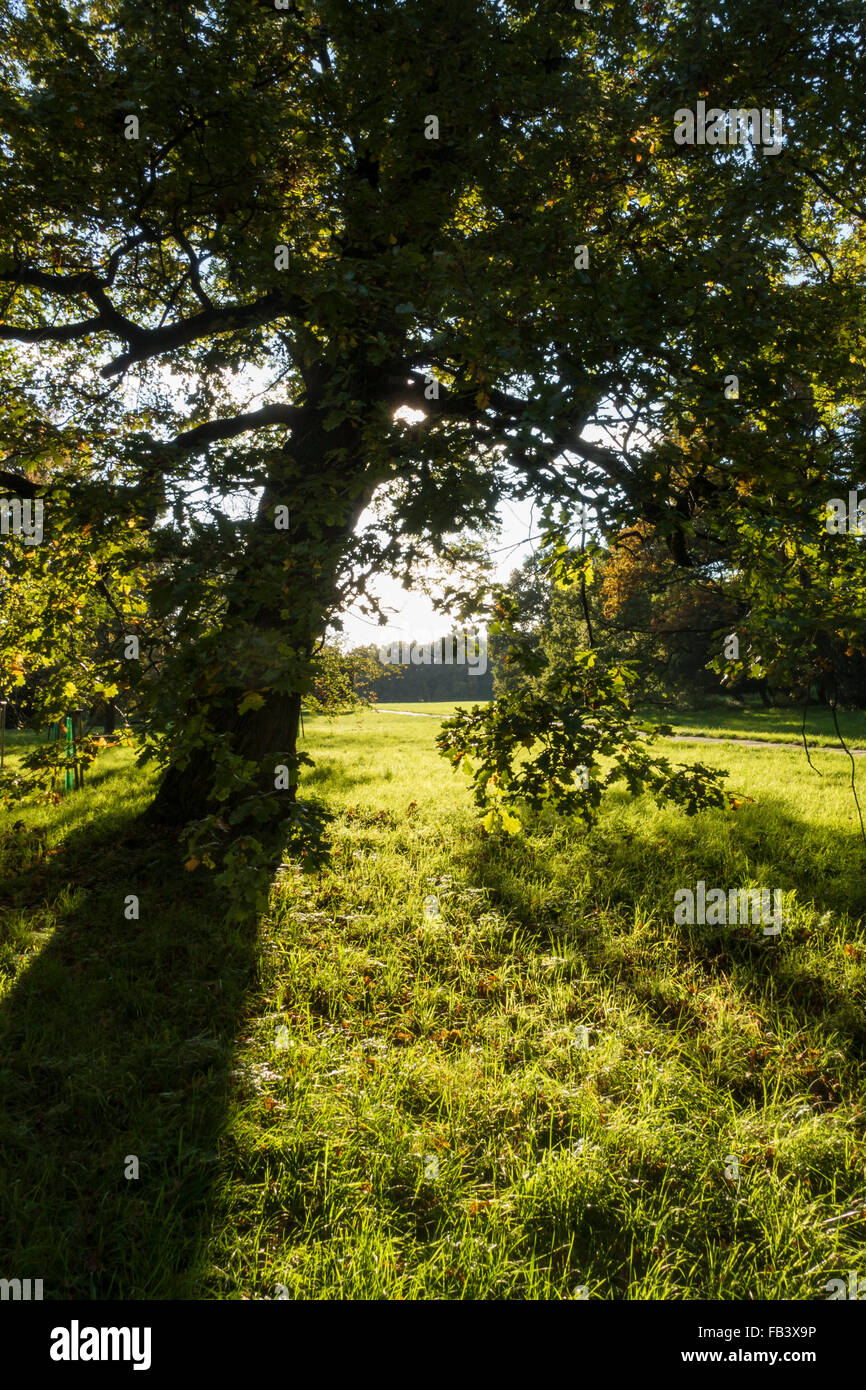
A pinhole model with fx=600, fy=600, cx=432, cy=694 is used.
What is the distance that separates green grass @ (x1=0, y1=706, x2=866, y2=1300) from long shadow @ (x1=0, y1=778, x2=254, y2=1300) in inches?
0.6

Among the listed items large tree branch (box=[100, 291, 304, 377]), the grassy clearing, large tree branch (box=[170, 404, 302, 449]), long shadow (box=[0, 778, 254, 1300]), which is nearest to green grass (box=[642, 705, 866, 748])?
the grassy clearing

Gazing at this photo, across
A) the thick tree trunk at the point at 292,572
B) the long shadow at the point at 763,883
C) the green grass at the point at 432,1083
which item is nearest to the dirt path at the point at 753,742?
the long shadow at the point at 763,883

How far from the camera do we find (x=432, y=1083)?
329cm

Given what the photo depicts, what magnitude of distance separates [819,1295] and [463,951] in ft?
8.74

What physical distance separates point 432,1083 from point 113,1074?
173 centimetres

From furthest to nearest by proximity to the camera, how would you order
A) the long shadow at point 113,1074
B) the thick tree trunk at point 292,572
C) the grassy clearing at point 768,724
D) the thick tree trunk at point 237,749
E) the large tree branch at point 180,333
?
the grassy clearing at point 768,724 < the thick tree trunk at point 237,749 < the large tree branch at point 180,333 < the thick tree trunk at point 292,572 < the long shadow at point 113,1074

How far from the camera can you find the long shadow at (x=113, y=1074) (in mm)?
2391

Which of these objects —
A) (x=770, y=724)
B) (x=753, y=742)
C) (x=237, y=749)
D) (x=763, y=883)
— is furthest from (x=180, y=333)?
(x=770, y=724)

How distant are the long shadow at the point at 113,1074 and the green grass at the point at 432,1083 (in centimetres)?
2

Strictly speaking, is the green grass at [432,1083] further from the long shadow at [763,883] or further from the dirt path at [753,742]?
the dirt path at [753,742]

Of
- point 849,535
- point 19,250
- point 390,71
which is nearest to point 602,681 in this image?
point 849,535

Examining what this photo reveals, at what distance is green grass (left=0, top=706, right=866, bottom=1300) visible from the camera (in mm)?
2402

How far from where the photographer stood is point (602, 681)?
4.45m

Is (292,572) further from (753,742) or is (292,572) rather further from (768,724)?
(768,724)
